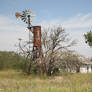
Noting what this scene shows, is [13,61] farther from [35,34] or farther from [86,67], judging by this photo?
[86,67]

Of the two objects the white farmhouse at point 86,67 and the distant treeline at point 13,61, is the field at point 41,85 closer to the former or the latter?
the distant treeline at point 13,61

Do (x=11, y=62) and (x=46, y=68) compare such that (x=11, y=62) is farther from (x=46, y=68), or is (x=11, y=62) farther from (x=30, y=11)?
(x=30, y=11)

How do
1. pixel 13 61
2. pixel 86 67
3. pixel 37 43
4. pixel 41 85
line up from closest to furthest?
pixel 41 85 < pixel 37 43 < pixel 13 61 < pixel 86 67

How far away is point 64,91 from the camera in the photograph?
8.88 meters

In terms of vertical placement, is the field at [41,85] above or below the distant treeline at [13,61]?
below

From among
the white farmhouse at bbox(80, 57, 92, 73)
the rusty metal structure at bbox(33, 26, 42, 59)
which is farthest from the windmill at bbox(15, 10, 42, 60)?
the white farmhouse at bbox(80, 57, 92, 73)

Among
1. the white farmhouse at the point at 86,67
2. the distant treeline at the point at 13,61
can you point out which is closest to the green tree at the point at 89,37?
the white farmhouse at the point at 86,67

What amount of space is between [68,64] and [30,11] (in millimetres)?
8244

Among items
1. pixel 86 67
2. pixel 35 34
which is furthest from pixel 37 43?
pixel 86 67

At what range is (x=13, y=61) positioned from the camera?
22.4m

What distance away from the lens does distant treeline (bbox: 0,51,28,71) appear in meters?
21.0

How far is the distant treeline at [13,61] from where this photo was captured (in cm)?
2095

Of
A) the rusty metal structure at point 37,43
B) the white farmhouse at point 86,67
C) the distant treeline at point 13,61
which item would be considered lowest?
the white farmhouse at point 86,67

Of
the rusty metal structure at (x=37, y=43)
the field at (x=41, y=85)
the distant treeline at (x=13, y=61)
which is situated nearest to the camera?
the field at (x=41, y=85)
